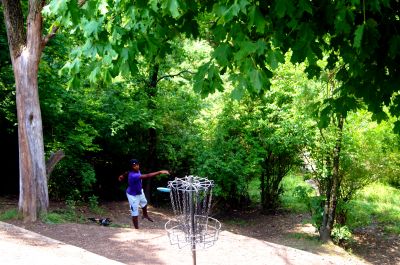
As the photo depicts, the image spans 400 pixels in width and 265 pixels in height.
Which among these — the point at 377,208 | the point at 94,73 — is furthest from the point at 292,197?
the point at 94,73

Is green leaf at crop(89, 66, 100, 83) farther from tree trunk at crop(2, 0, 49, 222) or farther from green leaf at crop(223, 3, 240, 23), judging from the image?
tree trunk at crop(2, 0, 49, 222)

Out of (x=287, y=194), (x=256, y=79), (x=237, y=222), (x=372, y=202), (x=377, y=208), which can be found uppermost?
(x=256, y=79)

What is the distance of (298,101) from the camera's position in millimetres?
10555

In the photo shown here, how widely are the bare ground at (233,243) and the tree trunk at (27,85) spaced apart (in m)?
0.90

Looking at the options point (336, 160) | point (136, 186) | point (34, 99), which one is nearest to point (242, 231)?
point (336, 160)

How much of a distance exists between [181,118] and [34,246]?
930 cm

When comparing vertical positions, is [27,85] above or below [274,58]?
above

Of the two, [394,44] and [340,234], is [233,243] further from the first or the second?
[394,44]

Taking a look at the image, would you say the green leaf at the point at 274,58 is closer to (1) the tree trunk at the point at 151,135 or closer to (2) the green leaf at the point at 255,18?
(2) the green leaf at the point at 255,18

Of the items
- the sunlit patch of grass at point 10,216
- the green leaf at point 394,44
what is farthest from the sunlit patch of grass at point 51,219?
the green leaf at point 394,44

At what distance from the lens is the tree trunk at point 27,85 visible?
910 cm

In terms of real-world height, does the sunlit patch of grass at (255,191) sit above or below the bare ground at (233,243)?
above

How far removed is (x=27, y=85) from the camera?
9.16m

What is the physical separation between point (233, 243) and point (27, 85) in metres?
5.16
